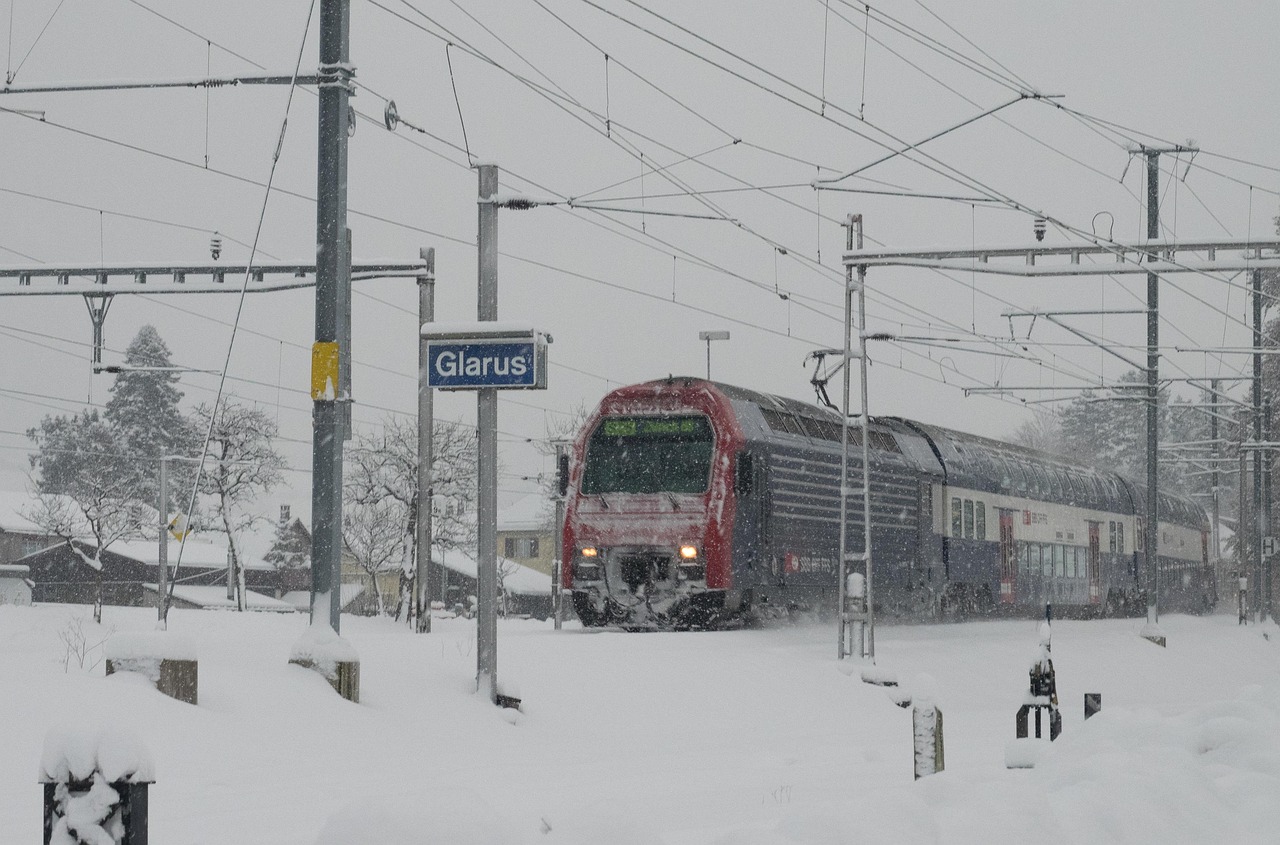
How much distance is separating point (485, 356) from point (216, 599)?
6441 cm

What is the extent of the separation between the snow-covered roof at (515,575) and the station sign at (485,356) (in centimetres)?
6867

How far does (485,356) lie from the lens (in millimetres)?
14062

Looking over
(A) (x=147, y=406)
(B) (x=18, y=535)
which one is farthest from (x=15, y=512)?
(A) (x=147, y=406)

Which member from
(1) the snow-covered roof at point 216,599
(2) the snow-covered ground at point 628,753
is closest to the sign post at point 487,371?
(2) the snow-covered ground at point 628,753

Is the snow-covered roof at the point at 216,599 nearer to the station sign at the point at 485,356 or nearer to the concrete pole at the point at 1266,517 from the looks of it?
the concrete pole at the point at 1266,517

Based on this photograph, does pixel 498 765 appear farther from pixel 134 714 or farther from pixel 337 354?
pixel 337 354

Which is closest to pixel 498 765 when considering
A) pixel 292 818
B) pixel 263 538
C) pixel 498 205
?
pixel 292 818

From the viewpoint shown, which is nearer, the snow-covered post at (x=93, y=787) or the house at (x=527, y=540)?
the snow-covered post at (x=93, y=787)

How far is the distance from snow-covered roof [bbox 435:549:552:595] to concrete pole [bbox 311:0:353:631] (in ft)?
228

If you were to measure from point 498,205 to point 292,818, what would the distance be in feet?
24.8

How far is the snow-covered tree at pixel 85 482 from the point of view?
65938 millimetres

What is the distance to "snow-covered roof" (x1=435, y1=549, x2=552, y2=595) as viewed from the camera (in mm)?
84250

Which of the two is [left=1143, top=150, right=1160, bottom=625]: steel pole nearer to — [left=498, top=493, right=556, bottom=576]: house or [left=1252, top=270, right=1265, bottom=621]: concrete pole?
[left=1252, top=270, right=1265, bottom=621]: concrete pole

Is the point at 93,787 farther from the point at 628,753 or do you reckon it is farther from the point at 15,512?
the point at 15,512
